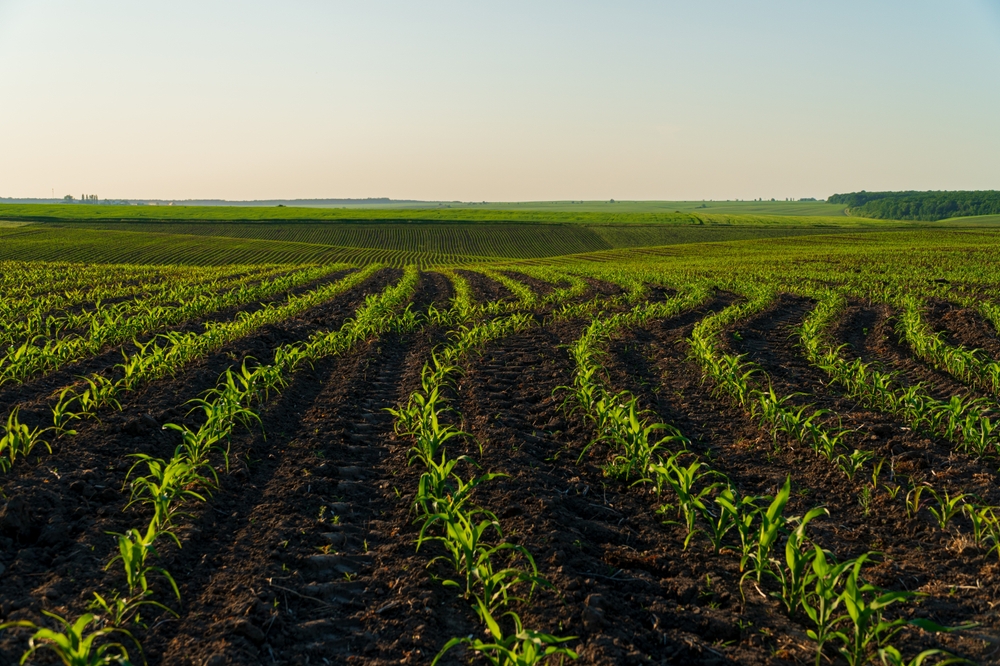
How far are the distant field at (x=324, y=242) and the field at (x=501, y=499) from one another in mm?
34730

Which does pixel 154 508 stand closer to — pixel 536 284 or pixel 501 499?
pixel 501 499

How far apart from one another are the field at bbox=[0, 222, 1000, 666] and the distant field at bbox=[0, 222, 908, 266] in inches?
1367

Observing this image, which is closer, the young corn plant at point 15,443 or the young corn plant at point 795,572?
the young corn plant at point 795,572

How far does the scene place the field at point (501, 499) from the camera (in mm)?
3635

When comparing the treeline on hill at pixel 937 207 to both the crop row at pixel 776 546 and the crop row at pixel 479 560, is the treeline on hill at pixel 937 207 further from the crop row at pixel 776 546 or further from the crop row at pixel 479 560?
the crop row at pixel 479 560

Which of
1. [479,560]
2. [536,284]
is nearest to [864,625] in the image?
[479,560]

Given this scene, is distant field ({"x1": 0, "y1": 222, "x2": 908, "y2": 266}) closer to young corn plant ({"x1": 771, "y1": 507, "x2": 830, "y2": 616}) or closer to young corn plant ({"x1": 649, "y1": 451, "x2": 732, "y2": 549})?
young corn plant ({"x1": 649, "y1": 451, "x2": 732, "y2": 549})

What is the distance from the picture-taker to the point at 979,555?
14.7 feet

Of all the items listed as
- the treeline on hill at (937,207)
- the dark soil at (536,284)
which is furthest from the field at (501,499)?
the treeline on hill at (937,207)

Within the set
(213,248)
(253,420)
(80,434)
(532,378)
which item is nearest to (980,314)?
(532,378)

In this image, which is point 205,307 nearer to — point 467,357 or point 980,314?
point 467,357

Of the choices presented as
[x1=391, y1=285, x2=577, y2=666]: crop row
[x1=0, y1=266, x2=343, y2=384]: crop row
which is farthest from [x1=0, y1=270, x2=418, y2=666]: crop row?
[x1=0, y1=266, x2=343, y2=384]: crop row

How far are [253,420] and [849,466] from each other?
5.78m

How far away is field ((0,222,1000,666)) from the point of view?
11.9 feet
